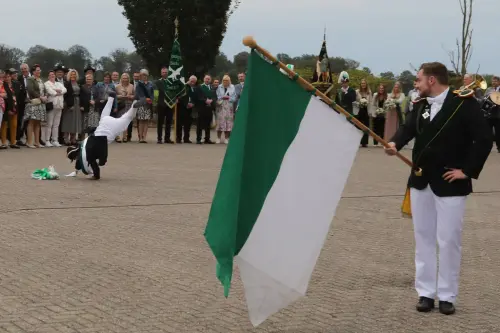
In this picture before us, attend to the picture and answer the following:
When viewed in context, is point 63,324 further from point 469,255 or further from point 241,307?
point 469,255

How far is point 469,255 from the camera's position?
917 centimetres

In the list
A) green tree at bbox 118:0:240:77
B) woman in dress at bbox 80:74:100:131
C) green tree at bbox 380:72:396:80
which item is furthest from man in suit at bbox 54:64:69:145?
green tree at bbox 380:72:396:80

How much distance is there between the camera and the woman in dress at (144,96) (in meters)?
25.0

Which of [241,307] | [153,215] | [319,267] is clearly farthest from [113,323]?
[153,215]

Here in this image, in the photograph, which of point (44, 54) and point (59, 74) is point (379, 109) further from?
point (44, 54)

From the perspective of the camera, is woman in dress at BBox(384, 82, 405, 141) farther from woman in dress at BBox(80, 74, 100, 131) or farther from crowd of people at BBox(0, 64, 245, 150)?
woman in dress at BBox(80, 74, 100, 131)

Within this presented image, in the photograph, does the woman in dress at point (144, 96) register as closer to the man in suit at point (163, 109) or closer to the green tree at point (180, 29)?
the man in suit at point (163, 109)

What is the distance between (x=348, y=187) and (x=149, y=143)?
1209cm

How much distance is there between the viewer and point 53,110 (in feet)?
75.4

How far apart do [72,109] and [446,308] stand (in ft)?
59.7

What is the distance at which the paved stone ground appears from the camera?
6.21 meters

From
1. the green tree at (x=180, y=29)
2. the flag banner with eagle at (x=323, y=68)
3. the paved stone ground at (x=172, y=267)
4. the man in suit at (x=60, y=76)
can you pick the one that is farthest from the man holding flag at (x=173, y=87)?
the green tree at (x=180, y=29)

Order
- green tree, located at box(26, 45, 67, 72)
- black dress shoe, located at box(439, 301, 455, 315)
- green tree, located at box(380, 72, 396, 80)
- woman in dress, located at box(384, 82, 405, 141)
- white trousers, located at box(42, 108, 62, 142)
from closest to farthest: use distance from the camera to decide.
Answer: black dress shoe, located at box(439, 301, 455, 315), white trousers, located at box(42, 108, 62, 142), woman in dress, located at box(384, 82, 405, 141), green tree, located at box(380, 72, 396, 80), green tree, located at box(26, 45, 67, 72)

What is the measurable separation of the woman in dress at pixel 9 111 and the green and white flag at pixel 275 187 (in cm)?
1591
